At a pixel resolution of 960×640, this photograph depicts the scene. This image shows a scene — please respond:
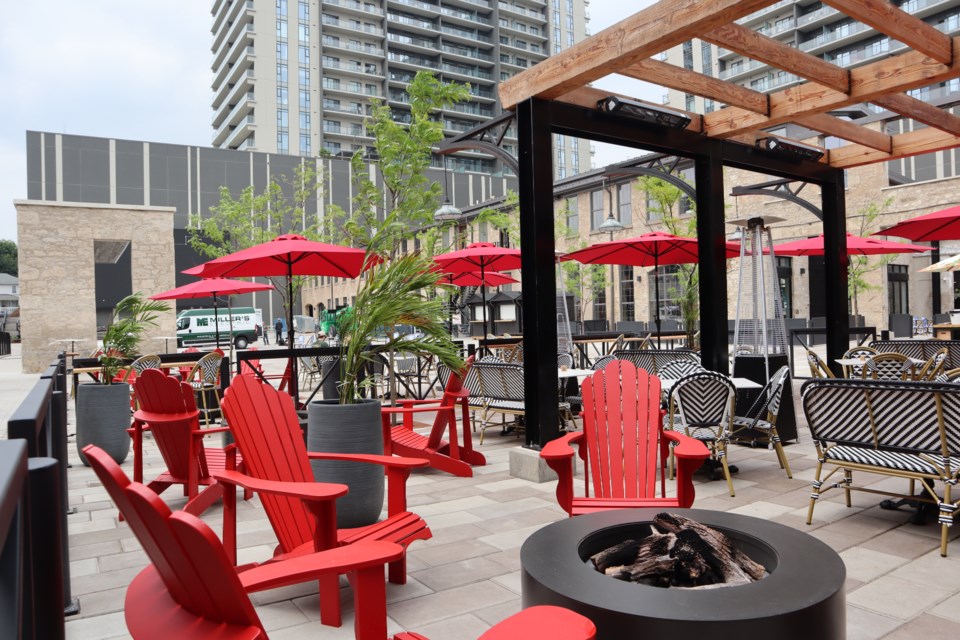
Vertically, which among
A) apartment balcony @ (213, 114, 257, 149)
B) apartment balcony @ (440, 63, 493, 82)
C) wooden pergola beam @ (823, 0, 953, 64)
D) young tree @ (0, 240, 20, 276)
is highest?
apartment balcony @ (440, 63, 493, 82)

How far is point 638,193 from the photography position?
27766 millimetres

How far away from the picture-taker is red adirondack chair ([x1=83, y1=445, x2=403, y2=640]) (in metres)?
1.26

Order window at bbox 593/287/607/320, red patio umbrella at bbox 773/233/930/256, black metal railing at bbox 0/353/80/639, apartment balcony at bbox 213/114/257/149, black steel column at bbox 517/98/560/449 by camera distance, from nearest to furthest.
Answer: black metal railing at bbox 0/353/80/639, black steel column at bbox 517/98/560/449, red patio umbrella at bbox 773/233/930/256, window at bbox 593/287/607/320, apartment balcony at bbox 213/114/257/149

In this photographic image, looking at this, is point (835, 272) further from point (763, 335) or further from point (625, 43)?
point (625, 43)

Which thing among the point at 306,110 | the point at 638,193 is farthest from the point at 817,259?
the point at 306,110

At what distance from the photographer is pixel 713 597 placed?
1.62m

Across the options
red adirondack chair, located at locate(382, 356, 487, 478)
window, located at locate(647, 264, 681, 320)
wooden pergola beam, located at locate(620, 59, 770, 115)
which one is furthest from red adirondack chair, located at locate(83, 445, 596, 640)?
window, located at locate(647, 264, 681, 320)

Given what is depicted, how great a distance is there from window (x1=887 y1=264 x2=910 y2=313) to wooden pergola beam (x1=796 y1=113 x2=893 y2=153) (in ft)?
58.6

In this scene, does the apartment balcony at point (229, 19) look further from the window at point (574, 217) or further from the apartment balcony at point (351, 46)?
the window at point (574, 217)

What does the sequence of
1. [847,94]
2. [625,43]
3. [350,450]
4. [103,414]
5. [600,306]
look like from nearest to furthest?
[350,450] → [625,43] → [847,94] → [103,414] → [600,306]

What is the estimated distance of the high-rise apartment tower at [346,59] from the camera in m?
65.7

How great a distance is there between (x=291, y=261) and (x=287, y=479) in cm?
544

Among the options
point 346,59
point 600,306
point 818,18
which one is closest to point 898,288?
point 600,306

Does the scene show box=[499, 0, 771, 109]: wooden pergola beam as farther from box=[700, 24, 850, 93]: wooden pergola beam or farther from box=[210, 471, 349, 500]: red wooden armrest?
box=[210, 471, 349, 500]: red wooden armrest
